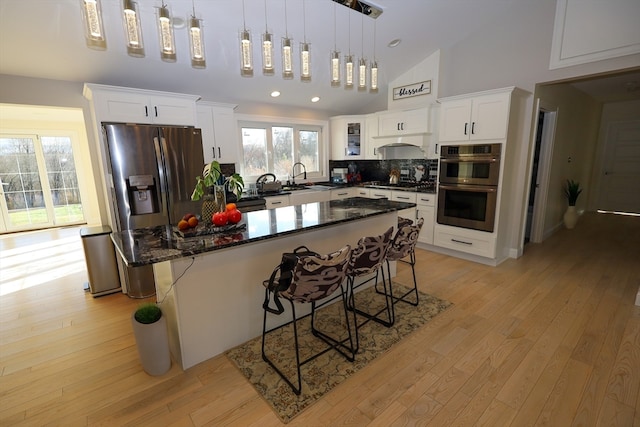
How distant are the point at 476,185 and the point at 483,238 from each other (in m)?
0.71

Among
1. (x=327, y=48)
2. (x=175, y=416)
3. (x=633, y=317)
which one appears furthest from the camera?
(x=327, y=48)

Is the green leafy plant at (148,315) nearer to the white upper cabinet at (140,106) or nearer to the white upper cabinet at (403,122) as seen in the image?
the white upper cabinet at (140,106)

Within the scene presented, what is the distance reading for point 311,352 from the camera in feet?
7.31

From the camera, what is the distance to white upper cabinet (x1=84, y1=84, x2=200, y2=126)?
2.99m

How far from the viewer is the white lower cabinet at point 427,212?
436cm

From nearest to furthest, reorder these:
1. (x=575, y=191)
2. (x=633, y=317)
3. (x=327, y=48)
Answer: (x=633, y=317), (x=327, y=48), (x=575, y=191)

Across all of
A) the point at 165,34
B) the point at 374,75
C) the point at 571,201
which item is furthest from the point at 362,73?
the point at 571,201

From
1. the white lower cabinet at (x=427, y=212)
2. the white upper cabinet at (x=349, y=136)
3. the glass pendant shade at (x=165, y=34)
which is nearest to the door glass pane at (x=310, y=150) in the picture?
the white upper cabinet at (x=349, y=136)

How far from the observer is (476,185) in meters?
3.84

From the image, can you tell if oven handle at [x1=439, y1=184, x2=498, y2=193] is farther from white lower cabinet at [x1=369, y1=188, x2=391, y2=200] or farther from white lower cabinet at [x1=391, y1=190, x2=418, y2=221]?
white lower cabinet at [x1=369, y1=188, x2=391, y2=200]

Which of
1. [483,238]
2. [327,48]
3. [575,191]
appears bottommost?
[483,238]

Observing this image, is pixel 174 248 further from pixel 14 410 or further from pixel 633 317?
pixel 633 317

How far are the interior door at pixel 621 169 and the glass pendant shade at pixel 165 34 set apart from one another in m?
8.81

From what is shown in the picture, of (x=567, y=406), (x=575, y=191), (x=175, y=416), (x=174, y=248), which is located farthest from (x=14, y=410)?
(x=575, y=191)
